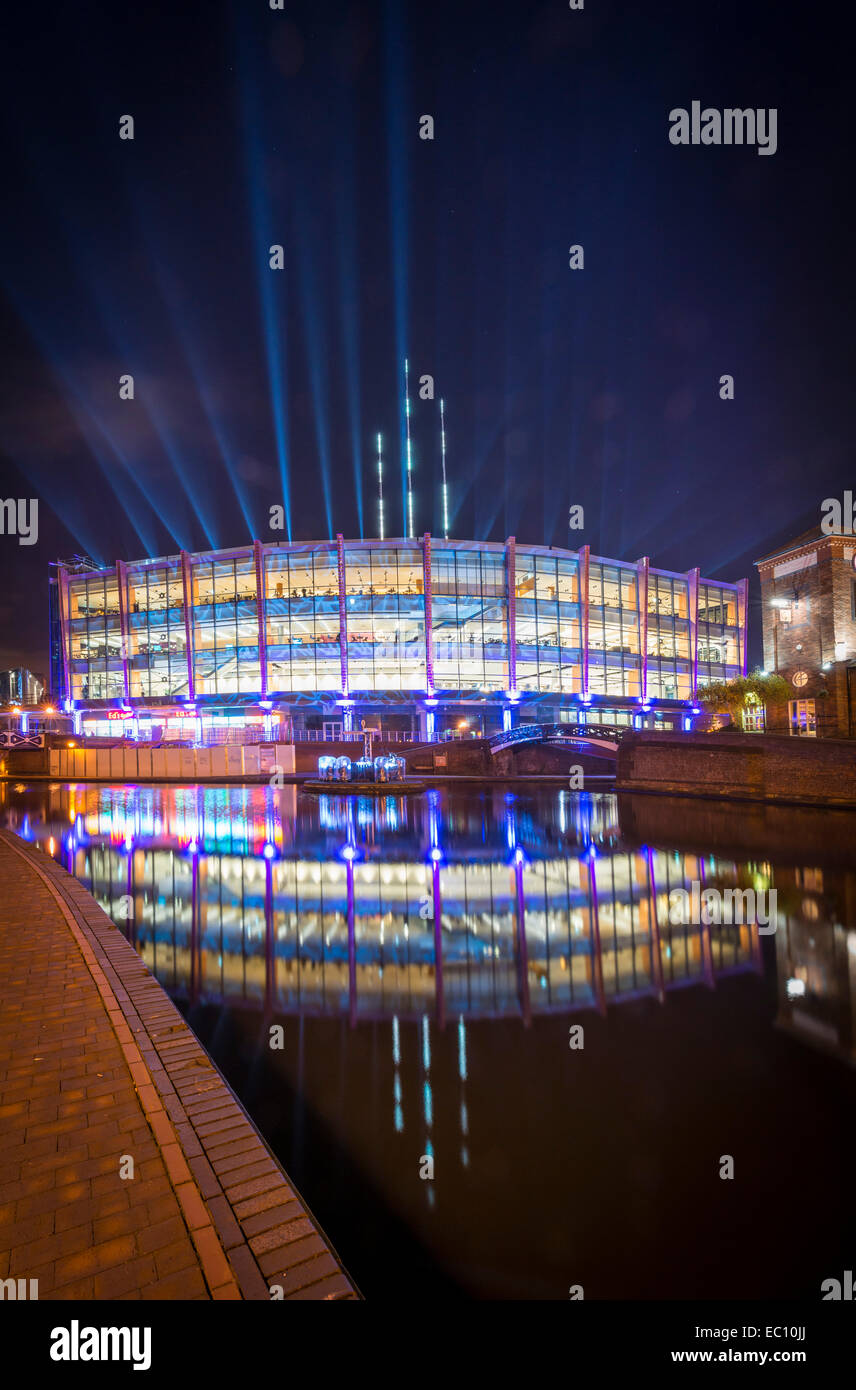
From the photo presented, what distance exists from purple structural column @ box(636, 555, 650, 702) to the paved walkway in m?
62.9

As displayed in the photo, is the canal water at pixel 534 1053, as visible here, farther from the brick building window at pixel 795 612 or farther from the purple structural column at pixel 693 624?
the purple structural column at pixel 693 624

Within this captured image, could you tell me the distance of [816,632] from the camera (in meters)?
36.5

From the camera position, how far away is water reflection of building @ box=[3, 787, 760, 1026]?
8.02 metres

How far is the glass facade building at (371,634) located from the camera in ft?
186

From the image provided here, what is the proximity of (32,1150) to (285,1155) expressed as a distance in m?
1.91

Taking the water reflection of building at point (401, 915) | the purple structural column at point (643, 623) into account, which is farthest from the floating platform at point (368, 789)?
the purple structural column at point (643, 623)

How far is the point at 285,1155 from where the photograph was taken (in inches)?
191

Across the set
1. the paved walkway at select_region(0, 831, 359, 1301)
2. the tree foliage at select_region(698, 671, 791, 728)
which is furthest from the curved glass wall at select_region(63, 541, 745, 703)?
the paved walkway at select_region(0, 831, 359, 1301)

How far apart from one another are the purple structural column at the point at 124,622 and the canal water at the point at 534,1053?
5319 centimetres

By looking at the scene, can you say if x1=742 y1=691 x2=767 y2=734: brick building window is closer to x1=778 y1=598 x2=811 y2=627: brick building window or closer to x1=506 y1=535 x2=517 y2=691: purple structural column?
x1=778 y1=598 x2=811 y2=627: brick building window

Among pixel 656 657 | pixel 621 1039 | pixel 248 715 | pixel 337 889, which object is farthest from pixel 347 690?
pixel 621 1039

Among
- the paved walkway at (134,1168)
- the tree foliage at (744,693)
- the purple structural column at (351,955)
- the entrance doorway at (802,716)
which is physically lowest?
the purple structural column at (351,955)

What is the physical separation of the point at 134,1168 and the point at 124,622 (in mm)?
67723
